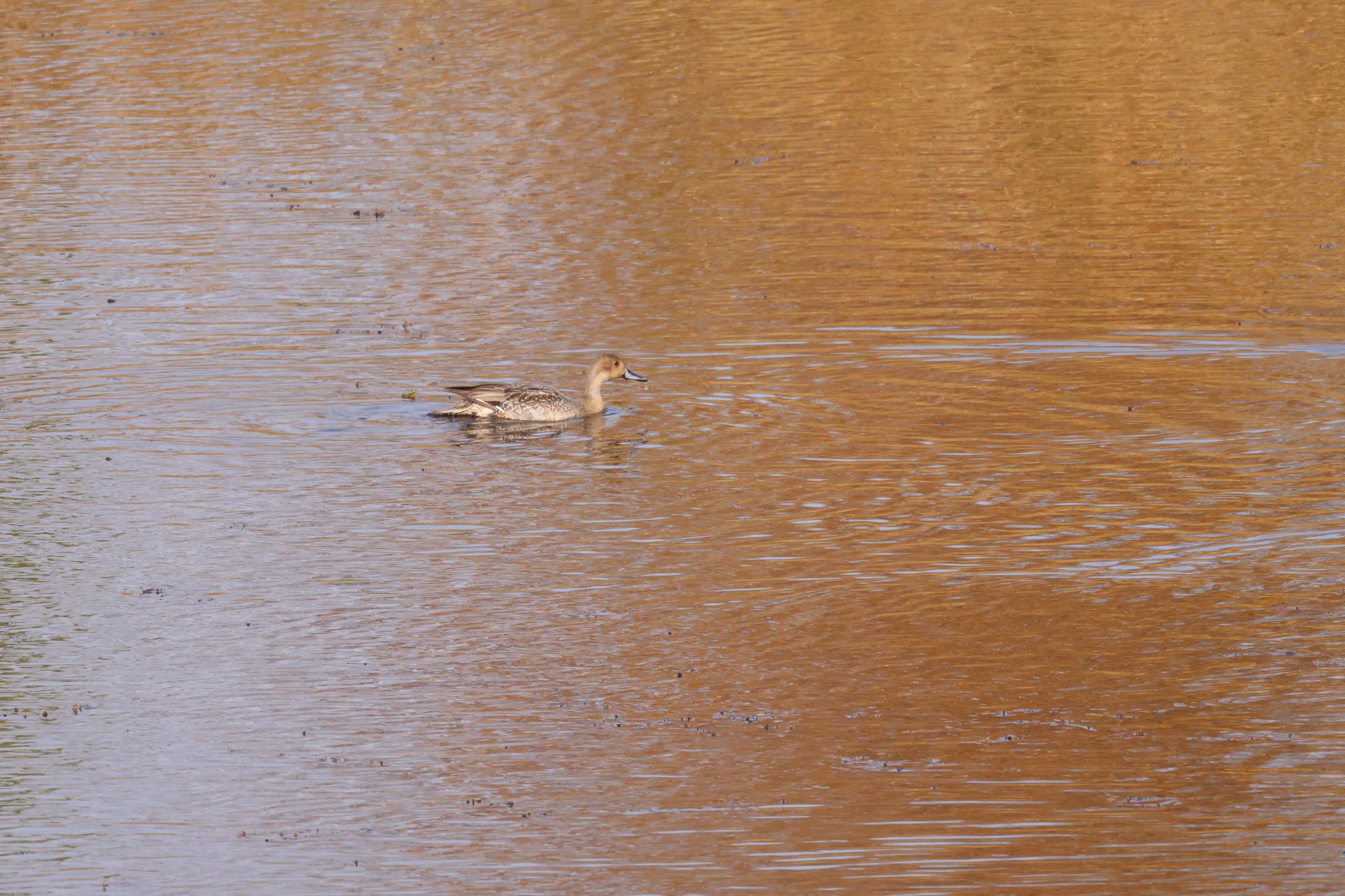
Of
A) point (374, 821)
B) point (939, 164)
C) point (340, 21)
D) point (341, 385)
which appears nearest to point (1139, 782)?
point (374, 821)

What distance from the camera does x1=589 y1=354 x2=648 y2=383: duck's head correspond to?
12828 millimetres

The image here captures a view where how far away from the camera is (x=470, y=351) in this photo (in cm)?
1410

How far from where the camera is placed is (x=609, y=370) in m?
12.9

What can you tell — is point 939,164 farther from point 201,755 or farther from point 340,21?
point 201,755

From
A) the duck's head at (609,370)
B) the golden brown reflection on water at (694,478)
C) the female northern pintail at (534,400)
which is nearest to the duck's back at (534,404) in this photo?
the female northern pintail at (534,400)

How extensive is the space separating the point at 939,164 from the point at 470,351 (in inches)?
261

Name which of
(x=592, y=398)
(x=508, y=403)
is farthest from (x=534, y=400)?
(x=592, y=398)

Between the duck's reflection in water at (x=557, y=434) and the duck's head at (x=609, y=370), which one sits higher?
the duck's head at (x=609, y=370)

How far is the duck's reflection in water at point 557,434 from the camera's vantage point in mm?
12344

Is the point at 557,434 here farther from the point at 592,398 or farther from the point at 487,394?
the point at 487,394

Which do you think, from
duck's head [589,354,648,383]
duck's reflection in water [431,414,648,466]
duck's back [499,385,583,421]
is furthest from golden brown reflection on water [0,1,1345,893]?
duck's head [589,354,648,383]

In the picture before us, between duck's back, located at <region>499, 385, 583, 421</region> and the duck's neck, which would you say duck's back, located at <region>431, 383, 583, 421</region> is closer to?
duck's back, located at <region>499, 385, 583, 421</region>

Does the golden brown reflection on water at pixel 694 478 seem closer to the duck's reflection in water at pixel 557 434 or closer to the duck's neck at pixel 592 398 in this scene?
the duck's reflection in water at pixel 557 434

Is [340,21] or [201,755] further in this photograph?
[340,21]
